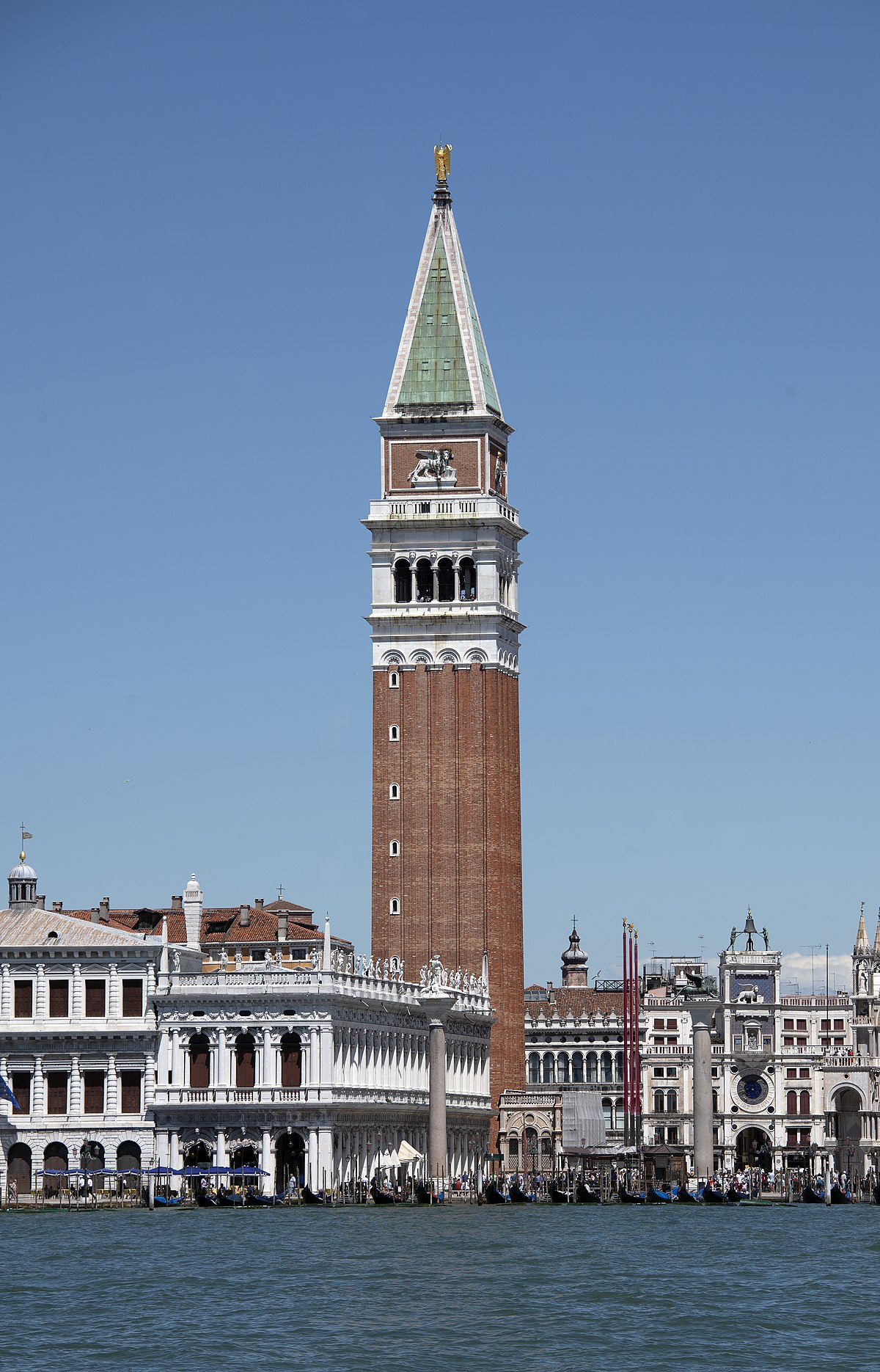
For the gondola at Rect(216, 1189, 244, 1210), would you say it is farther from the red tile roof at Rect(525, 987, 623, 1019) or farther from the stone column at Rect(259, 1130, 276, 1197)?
the red tile roof at Rect(525, 987, 623, 1019)

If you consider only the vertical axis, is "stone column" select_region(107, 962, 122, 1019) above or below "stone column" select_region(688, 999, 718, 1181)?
above

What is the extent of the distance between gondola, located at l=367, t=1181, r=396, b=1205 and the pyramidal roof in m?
36.7

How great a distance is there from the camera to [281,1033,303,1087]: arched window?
327ft

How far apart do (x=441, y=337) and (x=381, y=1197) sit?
4023 centimetres

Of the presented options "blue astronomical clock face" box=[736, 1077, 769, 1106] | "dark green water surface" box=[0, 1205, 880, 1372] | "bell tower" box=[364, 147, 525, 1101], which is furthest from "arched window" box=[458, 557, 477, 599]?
"dark green water surface" box=[0, 1205, 880, 1372]

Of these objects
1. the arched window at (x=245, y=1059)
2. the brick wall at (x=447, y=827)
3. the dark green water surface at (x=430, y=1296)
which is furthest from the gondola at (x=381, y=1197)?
the brick wall at (x=447, y=827)

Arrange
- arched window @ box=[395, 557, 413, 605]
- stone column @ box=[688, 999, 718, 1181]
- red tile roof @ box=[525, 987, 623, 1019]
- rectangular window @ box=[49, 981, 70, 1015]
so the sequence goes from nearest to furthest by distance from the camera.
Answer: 1. rectangular window @ box=[49, 981, 70, 1015]
2. stone column @ box=[688, 999, 718, 1181]
3. arched window @ box=[395, 557, 413, 605]
4. red tile roof @ box=[525, 987, 623, 1019]

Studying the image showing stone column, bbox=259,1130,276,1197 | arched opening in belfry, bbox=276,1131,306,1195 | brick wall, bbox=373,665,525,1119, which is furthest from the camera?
brick wall, bbox=373,665,525,1119

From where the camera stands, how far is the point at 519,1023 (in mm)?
122062

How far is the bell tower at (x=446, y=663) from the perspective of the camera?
119m


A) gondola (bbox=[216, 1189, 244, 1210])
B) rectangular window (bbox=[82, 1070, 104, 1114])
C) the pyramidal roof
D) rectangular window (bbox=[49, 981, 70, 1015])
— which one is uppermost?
the pyramidal roof

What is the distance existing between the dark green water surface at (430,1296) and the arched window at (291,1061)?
39.4 feet

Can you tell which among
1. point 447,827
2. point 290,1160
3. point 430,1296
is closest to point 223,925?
point 447,827

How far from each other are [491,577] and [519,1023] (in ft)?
61.8
